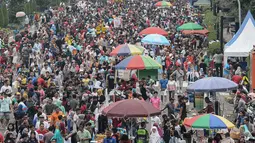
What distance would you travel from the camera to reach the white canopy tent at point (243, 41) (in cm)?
3017

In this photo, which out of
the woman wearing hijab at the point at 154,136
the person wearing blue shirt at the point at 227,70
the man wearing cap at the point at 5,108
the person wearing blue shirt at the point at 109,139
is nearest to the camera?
the person wearing blue shirt at the point at 109,139

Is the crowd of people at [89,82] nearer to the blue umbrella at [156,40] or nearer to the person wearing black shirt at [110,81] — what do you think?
the person wearing black shirt at [110,81]

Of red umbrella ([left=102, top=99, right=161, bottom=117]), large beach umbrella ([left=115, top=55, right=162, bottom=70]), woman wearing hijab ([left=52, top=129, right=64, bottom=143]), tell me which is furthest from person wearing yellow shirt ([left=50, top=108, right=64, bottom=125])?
large beach umbrella ([left=115, top=55, right=162, bottom=70])

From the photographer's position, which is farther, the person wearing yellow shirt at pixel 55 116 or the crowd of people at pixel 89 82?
the person wearing yellow shirt at pixel 55 116

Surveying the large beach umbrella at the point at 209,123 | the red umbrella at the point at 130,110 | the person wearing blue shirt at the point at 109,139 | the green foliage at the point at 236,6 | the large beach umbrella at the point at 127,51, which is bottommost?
the person wearing blue shirt at the point at 109,139

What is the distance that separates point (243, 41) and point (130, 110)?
1227cm

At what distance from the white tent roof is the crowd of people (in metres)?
0.73

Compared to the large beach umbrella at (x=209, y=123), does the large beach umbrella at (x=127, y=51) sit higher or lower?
higher

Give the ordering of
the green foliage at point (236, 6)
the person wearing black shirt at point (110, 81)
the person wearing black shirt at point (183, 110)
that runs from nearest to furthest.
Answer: the person wearing black shirt at point (183, 110) < the person wearing black shirt at point (110, 81) < the green foliage at point (236, 6)

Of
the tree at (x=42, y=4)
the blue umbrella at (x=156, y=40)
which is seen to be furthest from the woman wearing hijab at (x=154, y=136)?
the tree at (x=42, y=4)

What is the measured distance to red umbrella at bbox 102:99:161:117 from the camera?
63.0 feet

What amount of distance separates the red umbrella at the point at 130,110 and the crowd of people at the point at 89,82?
0.48 m

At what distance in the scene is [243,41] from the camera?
100ft

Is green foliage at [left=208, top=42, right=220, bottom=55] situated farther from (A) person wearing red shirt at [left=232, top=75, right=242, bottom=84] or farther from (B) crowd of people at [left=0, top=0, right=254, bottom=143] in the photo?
(A) person wearing red shirt at [left=232, top=75, right=242, bottom=84]
